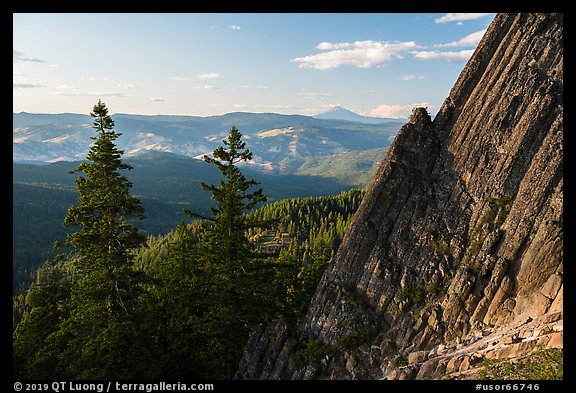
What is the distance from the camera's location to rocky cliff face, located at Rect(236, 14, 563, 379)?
2594 centimetres

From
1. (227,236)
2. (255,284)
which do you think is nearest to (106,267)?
(227,236)

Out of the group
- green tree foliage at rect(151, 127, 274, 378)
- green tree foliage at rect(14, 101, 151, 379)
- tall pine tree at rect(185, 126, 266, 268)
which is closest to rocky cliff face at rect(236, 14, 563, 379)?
green tree foliage at rect(151, 127, 274, 378)

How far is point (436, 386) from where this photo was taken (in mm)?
17578

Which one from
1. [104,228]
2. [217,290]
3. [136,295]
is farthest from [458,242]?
[104,228]

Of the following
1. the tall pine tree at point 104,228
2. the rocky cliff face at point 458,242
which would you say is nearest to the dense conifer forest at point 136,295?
the tall pine tree at point 104,228

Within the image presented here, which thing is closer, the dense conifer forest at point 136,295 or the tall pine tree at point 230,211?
the dense conifer forest at point 136,295

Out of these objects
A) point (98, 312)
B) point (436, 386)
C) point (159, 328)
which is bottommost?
point (159, 328)

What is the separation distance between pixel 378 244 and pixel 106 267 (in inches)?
960

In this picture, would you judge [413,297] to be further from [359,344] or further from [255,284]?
[255,284]

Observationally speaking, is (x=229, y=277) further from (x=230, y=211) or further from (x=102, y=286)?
(x=102, y=286)

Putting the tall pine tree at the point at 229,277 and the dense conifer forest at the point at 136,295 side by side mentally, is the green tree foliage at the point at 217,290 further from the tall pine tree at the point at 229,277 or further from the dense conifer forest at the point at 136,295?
the dense conifer forest at the point at 136,295

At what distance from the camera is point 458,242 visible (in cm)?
3081

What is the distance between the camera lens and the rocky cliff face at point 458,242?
85.1 feet
